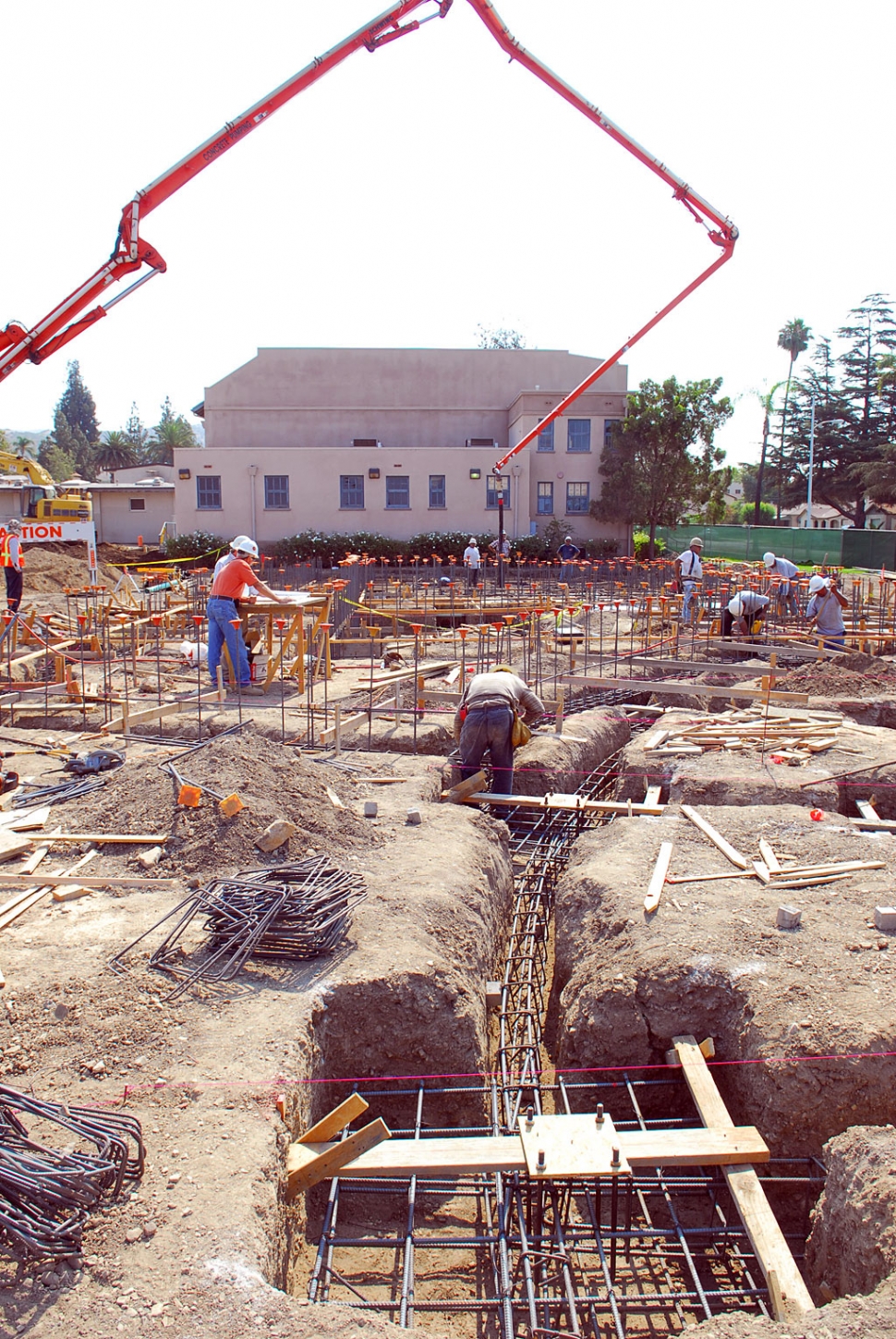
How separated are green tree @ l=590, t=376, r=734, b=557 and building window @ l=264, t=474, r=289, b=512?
439 inches

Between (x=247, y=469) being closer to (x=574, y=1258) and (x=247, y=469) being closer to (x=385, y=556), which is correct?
(x=385, y=556)

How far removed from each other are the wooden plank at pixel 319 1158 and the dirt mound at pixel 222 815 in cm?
248

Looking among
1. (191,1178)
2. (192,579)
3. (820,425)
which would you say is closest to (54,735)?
(191,1178)

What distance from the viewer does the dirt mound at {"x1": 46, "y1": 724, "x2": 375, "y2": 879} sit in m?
6.45

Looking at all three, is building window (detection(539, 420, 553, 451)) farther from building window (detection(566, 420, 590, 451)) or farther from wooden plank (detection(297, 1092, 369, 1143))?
wooden plank (detection(297, 1092, 369, 1143))

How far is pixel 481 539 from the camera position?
31938 millimetres

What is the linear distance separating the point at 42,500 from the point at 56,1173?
23.8m

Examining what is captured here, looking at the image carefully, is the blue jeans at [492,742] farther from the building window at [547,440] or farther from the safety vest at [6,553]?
the building window at [547,440]

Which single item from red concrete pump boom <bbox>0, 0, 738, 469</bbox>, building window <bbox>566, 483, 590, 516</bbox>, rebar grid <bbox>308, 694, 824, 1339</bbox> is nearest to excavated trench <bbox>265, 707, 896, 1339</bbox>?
rebar grid <bbox>308, 694, 824, 1339</bbox>

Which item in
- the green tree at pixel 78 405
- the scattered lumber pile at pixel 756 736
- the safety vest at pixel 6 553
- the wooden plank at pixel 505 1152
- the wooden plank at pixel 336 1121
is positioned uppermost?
the green tree at pixel 78 405

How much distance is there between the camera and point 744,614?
15461 mm

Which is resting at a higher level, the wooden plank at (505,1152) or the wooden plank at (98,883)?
the wooden plank at (98,883)

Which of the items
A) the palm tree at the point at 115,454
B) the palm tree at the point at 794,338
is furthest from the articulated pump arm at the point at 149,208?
the palm tree at the point at 115,454

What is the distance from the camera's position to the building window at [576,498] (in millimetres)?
34000
